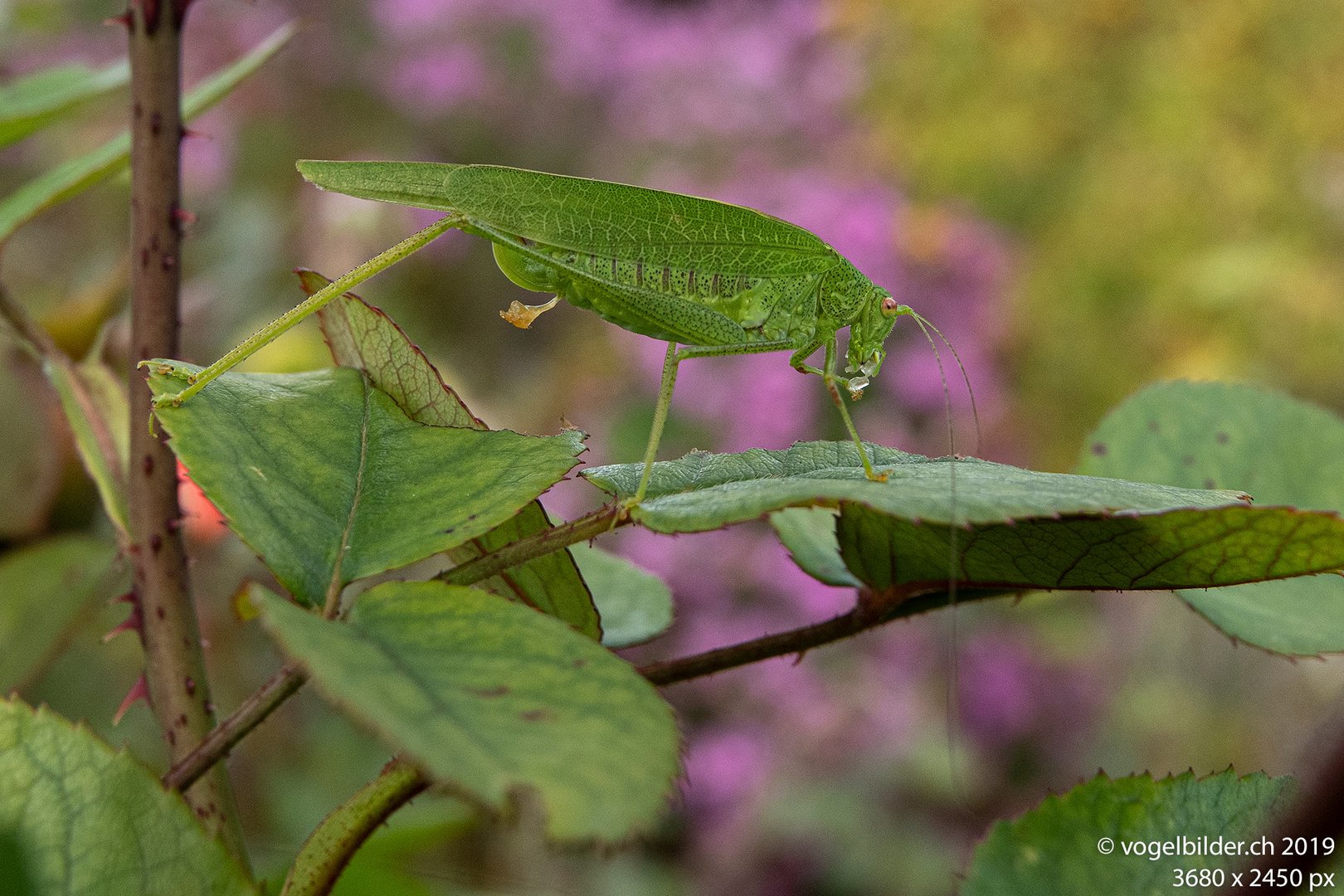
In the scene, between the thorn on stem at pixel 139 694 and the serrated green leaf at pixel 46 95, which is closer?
the thorn on stem at pixel 139 694

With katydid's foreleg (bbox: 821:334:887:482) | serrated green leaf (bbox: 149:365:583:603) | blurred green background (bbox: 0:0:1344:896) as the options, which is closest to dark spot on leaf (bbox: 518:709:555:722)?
serrated green leaf (bbox: 149:365:583:603)

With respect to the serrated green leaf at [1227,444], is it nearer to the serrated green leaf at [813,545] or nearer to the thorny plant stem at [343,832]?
the serrated green leaf at [813,545]

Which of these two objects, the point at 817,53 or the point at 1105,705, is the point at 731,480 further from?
the point at 817,53

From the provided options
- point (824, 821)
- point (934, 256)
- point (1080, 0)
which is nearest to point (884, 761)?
point (824, 821)

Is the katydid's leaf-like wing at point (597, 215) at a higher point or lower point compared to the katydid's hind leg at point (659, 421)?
higher

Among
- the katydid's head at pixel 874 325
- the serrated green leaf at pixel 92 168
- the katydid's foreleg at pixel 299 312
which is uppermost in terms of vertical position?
the serrated green leaf at pixel 92 168

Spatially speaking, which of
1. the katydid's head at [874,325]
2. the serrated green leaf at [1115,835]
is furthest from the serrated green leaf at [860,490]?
the katydid's head at [874,325]
